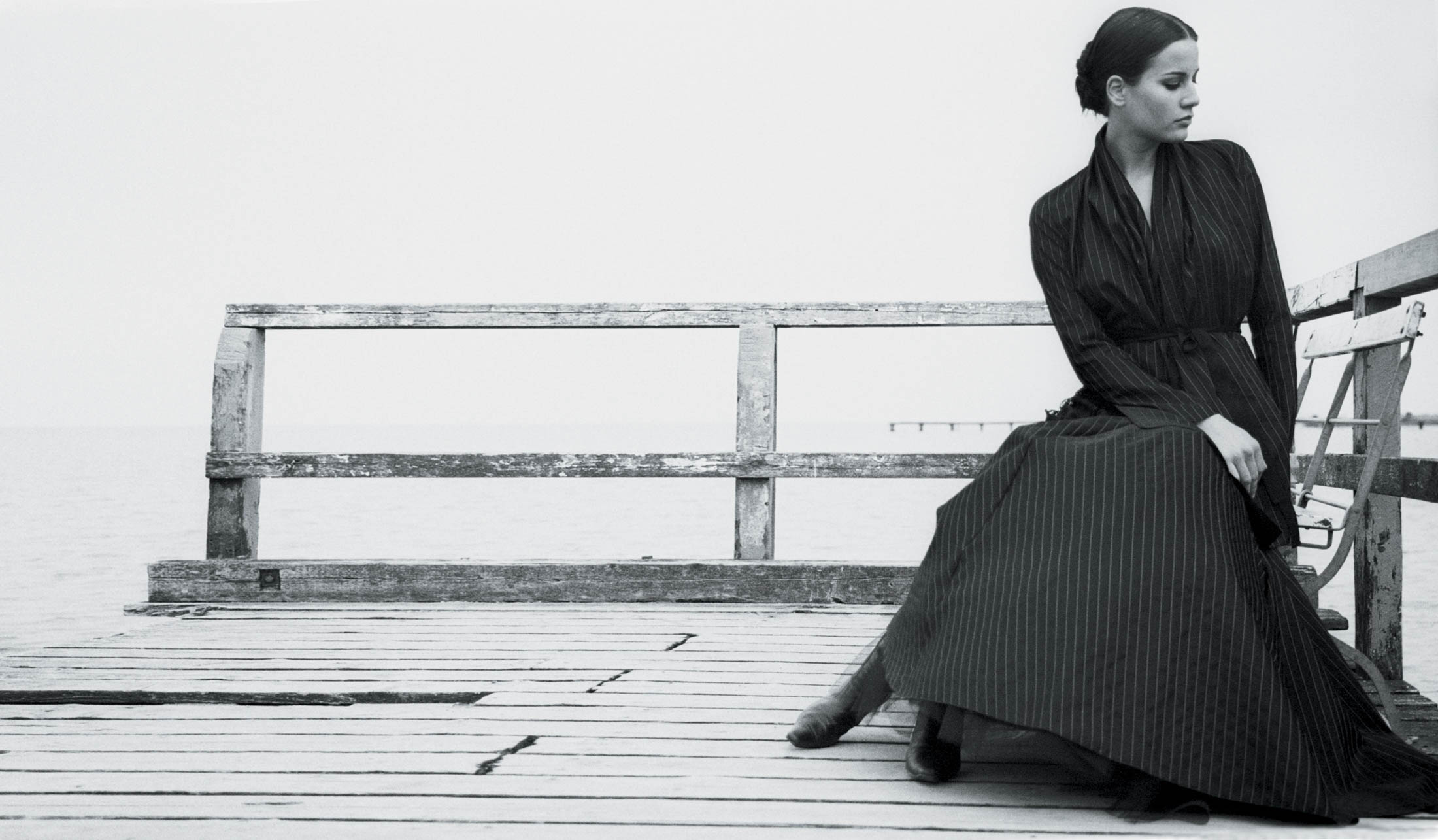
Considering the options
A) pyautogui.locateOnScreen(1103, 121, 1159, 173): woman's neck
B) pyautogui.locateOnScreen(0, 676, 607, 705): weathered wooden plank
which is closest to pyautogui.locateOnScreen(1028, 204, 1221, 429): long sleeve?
pyautogui.locateOnScreen(1103, 121, 1159, 173): woman's neck

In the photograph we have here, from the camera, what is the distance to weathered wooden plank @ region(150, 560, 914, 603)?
3.92 metres

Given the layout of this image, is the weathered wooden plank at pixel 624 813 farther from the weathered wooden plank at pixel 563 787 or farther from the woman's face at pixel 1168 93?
the woman's face at pixel 1168 93

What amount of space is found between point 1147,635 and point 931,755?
37 cm

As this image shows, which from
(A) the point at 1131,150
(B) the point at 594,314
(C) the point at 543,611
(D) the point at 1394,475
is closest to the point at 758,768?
(A) the point at 1131,150

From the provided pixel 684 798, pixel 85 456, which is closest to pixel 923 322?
pixel 684 798

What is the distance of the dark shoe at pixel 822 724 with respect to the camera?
6.53 ft

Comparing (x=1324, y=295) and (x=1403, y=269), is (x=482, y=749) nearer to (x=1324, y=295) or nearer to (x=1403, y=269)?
(x=1403, y=269)

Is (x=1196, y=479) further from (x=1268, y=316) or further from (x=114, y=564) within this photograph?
(x=114, y=564)

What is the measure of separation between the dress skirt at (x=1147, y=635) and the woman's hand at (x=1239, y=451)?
2cm

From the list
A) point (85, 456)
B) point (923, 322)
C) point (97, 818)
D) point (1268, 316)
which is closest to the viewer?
→ point (97, 818)

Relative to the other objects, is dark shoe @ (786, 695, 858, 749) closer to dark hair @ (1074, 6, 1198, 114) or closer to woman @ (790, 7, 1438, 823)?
A: woman @ (790, 7, 1438, 823)

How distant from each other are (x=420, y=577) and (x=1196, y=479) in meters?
2.86

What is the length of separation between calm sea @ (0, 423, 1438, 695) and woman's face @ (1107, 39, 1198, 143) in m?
2.76

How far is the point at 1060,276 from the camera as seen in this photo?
2037mm
